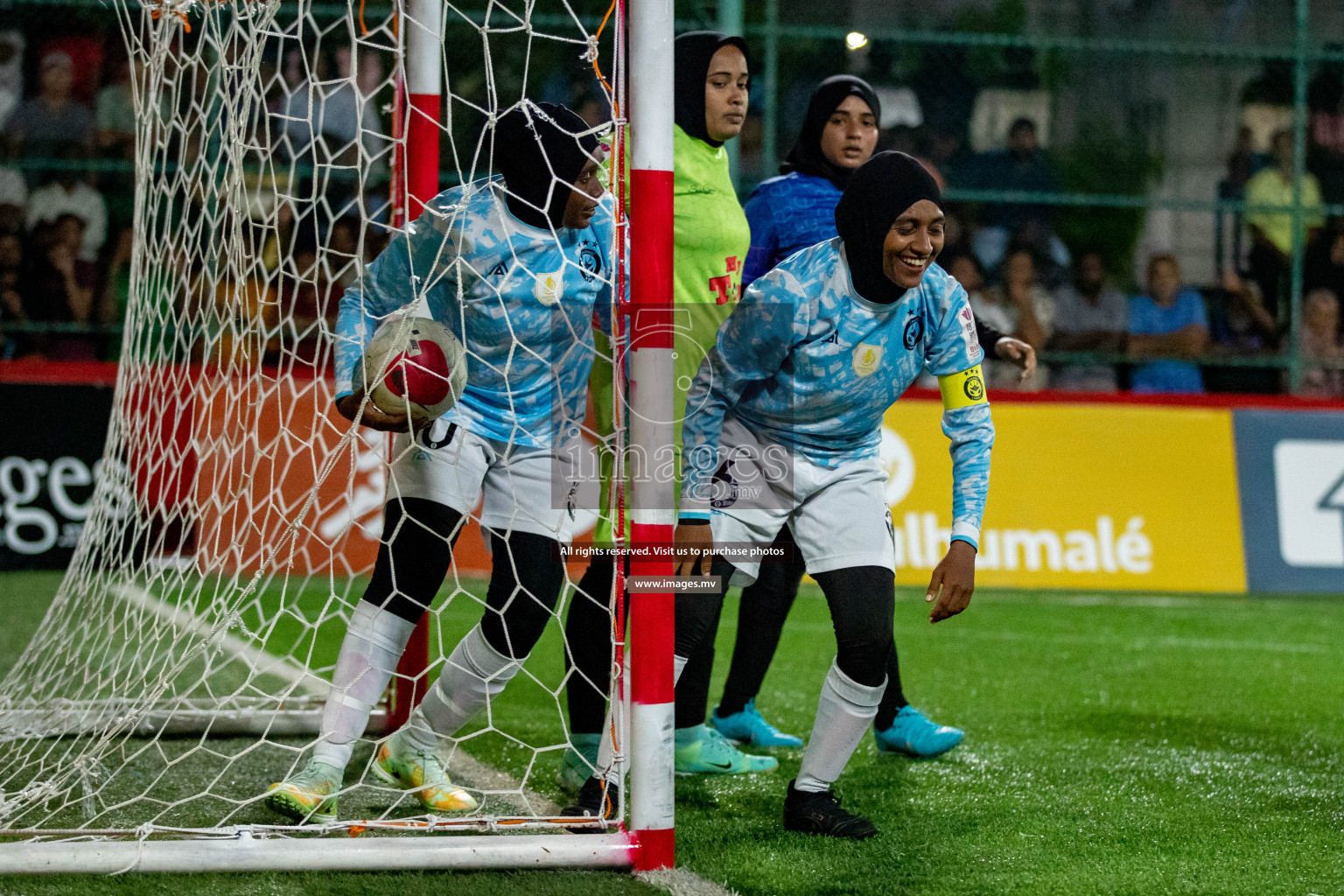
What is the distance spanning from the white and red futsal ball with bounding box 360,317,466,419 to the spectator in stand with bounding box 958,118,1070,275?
7317mm

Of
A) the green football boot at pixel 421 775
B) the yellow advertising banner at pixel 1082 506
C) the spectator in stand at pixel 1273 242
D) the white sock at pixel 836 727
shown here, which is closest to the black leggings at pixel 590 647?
the green football boot at pixel 421 775

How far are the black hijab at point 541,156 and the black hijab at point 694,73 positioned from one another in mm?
686

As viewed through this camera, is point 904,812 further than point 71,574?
No

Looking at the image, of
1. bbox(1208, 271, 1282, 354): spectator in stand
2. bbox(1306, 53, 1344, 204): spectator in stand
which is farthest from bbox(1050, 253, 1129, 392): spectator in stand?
bbox(1306, 53, 1344, 204): spectator in stand

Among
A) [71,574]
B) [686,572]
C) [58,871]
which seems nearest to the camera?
[58,871]

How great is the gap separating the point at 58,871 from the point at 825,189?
2.66m

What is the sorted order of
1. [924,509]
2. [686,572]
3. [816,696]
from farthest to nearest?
[924,509] → [816,696] → [686,572]

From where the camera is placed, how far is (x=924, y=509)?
825cm

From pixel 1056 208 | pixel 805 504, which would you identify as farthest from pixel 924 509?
pixel 805 504

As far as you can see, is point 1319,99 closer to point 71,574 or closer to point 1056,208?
point 1056,208

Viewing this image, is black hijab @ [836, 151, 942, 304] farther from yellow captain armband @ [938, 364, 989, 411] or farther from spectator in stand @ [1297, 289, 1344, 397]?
spectator in stand @ [1297, 289, 1344, 397]

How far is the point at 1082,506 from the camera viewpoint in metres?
8.36

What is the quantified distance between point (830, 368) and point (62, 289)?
7.31m

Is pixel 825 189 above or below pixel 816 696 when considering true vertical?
above
